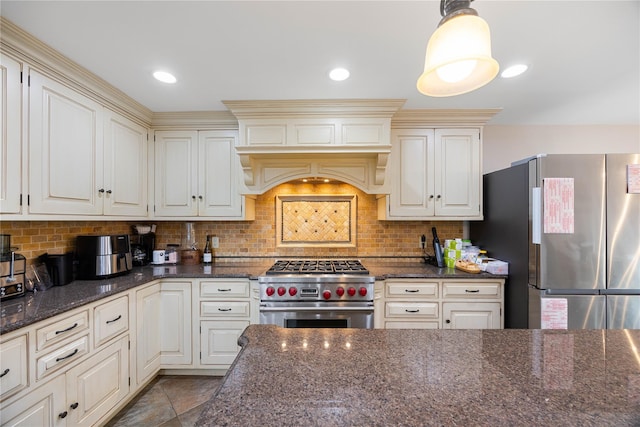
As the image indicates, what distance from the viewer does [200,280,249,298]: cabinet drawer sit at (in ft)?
7.63

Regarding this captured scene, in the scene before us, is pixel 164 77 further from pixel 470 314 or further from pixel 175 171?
pixel 470 314

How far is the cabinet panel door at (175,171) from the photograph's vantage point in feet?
8.61

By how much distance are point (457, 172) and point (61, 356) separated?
3.12 m

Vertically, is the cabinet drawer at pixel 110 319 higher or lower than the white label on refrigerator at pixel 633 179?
lower

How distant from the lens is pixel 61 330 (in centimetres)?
144

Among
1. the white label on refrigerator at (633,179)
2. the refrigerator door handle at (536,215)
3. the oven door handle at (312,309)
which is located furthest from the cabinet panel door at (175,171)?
the white label on refrigerator at (633,179)

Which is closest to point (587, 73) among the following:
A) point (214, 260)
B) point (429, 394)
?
point (429, 394)

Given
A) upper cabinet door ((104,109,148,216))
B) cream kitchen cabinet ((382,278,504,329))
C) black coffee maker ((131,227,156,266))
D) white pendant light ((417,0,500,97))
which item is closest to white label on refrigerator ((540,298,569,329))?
cream kitchen cabinet ((382,278,504,329))

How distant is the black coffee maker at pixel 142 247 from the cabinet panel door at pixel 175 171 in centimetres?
35

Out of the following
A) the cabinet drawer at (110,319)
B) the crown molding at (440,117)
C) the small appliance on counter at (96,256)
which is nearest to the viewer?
the cabinet drawer at (110,319)

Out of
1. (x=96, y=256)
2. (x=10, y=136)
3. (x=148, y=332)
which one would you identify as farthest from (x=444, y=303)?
(x=10, y=136)

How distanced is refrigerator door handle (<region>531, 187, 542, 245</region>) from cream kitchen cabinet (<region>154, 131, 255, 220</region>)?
7.79ft

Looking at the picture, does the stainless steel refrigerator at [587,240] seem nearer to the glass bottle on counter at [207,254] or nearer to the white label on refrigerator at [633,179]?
the white label on refrigerator at [633,179]

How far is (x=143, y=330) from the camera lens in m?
2.11
